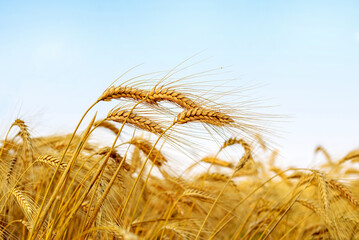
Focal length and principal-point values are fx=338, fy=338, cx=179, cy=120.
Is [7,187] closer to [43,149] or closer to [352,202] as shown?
[43,149]

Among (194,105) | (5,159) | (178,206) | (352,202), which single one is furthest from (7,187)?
(352,202)

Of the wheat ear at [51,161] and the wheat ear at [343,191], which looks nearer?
the wheat ear at [51,161]

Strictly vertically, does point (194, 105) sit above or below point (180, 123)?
above

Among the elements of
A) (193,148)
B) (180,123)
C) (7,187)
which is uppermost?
(180,123)

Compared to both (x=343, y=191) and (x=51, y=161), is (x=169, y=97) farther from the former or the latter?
(x=343, y=191)

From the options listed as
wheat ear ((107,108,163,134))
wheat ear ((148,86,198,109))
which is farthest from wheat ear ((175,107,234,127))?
wheat ear ((107,108,163,134))

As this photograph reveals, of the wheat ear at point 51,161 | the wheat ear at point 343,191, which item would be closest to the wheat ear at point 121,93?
the wheat ear at point 51,161

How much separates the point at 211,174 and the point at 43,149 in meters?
1.65

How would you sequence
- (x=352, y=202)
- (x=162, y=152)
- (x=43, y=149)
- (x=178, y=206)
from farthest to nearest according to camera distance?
(x=43, y=149)
(x=178, y=206)
(x=352, y=202)
(x=162, y=152)

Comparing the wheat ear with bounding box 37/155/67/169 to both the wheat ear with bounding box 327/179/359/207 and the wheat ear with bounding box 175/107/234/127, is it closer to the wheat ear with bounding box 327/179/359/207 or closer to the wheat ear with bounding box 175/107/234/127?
the wheat ear with bounding box 175/107/234/127

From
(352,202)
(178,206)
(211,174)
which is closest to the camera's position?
(352,202)

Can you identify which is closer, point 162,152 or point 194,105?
point 194,105

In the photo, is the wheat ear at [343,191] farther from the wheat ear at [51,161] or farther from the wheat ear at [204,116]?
the wheat ear at [51,161]

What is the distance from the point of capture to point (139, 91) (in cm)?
193
